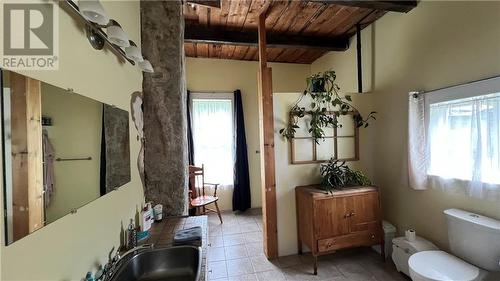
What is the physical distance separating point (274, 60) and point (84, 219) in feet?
13.4

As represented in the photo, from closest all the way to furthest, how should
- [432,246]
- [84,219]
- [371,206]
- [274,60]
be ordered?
1. [84,219]
2. [432,246]
3. [371,206]
4. [274,60]

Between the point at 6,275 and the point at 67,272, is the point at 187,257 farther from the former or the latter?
the point at 6,275

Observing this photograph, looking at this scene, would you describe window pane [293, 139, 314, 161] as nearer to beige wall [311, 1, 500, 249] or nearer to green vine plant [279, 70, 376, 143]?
green vine plant [279, 70, 376, 143]

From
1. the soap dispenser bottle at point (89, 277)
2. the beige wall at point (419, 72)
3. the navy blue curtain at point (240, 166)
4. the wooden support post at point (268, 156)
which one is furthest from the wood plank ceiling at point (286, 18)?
the soap dispenser bottle at point (89, 277)

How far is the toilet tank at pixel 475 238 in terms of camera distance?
1.62 meters

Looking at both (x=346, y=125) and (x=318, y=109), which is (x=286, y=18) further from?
(x=346, y=125)

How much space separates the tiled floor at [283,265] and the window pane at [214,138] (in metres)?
1.30

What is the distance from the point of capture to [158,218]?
1903 mm

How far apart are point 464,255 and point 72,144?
269 centimetres

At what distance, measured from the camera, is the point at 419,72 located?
231 centimetres

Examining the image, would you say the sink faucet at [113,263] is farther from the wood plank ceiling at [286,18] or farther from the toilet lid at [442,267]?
the wood plank ceiling at [286,18]

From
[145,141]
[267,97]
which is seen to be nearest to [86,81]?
[145,141]

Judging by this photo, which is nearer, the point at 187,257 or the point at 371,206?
the point at 187,257

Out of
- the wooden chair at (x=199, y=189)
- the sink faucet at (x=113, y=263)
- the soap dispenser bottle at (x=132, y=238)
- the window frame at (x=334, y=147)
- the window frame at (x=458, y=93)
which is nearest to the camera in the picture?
the sink faucet at (x=113, y=263)
